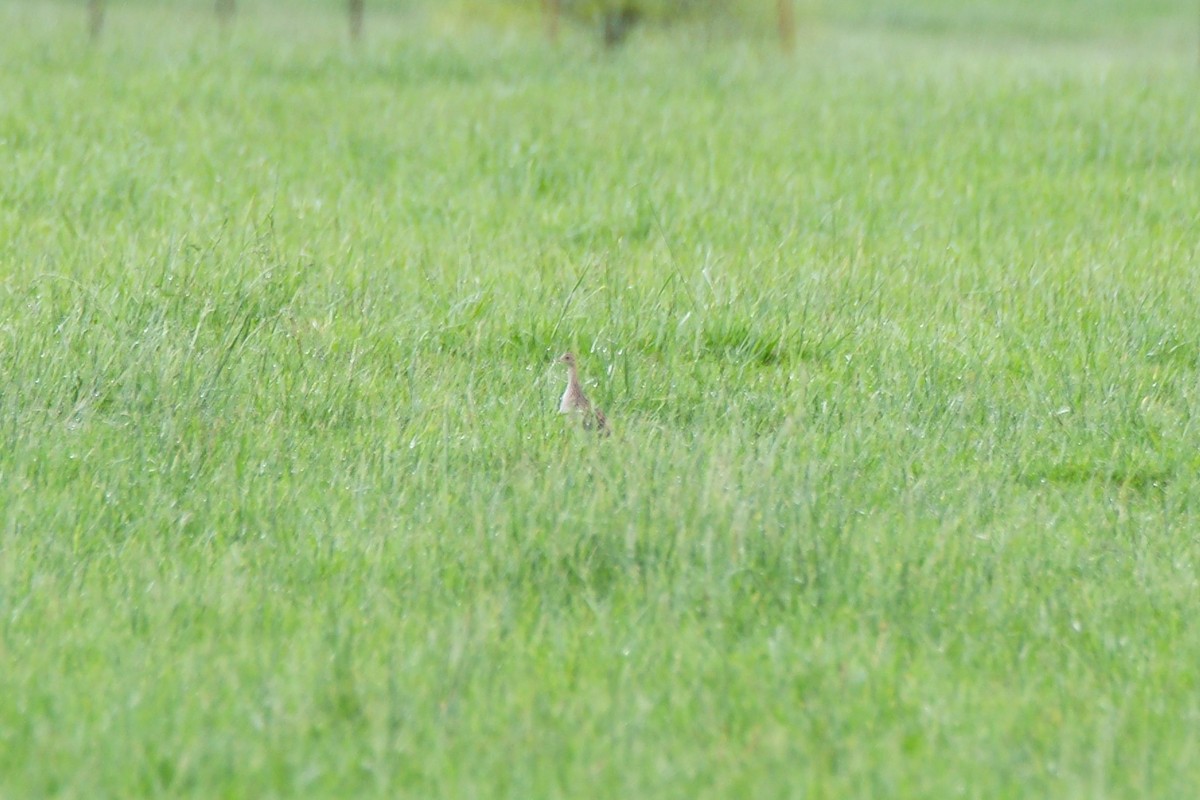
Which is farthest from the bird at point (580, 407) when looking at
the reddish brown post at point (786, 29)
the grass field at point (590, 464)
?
the reddish brown post at point (786, 29)

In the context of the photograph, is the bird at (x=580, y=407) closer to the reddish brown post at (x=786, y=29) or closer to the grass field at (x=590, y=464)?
the grass field at (x=590, y=464)

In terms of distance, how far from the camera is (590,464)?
4.49 meters

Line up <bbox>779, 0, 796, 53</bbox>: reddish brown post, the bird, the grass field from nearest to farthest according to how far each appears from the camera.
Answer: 1. the grass field
2. the bird
3. <bbox>779, 0, 796, 53</bbox>: reddish brown post

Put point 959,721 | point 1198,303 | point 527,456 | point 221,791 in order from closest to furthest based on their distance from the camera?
point 221,791 < point 959,721 < point 527,456 < point 1198,303

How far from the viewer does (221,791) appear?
3041 mm

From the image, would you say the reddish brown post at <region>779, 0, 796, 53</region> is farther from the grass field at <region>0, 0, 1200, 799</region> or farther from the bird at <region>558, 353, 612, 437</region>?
the bird at <region>558, 353, 612, 437</region>

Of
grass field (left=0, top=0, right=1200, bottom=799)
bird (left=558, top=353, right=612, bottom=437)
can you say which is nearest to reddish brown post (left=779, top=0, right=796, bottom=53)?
grass field (left=0, top=0, right=1200, bottom=799)

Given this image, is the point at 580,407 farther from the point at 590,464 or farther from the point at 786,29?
the point at 786,29

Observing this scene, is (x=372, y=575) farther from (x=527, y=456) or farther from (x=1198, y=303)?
(x=1198, y=303)

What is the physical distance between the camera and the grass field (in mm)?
3250

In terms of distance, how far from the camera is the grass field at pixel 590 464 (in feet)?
10.7

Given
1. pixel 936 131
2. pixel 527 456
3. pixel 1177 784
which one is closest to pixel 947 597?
pixel 1177 784

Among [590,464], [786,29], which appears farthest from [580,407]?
[786,29]

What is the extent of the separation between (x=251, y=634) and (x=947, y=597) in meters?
1.74
